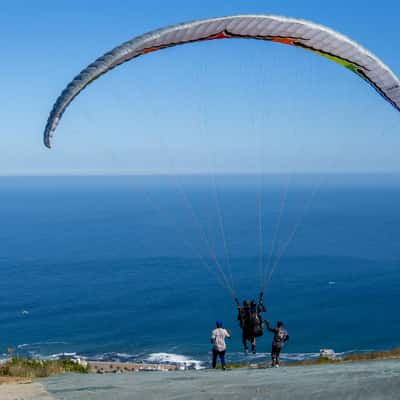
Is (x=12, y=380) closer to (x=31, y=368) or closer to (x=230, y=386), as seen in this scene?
(x=31, y=368)

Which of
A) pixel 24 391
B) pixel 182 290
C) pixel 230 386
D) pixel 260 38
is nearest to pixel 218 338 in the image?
pixel 230 386

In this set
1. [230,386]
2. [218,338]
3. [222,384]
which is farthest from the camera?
[218,338]

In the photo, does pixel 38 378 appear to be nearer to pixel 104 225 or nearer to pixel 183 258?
pixel 183 258

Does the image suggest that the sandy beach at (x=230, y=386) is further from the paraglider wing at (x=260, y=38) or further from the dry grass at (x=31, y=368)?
the paraglider wing at (x=260, y=38)

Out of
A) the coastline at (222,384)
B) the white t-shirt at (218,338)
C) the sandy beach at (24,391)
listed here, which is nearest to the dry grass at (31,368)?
the coastline at (222,384)

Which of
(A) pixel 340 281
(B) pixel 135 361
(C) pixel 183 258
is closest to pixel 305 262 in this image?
(A) pixel 340 281
